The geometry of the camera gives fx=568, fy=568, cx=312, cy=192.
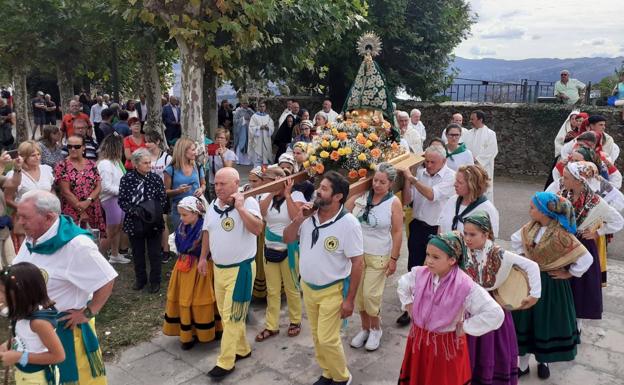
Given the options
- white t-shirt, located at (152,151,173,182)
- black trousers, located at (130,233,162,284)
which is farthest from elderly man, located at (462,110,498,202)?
black trousers, located at (130,233,162,284)

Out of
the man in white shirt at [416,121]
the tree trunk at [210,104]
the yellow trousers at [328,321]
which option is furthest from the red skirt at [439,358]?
the tree trunk at [210,104]

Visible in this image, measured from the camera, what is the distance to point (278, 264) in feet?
19.4

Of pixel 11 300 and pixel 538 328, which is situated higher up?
pixel 11 300

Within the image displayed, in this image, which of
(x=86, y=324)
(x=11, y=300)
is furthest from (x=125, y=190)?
(x=11, y=300)

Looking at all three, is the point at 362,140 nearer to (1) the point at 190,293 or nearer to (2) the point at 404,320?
(2) the point at 404,320

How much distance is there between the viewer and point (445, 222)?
512 cm

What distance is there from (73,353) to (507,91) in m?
14.9

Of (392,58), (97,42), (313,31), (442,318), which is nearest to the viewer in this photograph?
(442,318)

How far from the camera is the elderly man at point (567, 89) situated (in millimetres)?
14828

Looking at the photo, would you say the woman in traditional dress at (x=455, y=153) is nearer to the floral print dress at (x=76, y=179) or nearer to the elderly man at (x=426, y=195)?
the elderly man at (x=426, y=195)

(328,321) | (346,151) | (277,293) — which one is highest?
(346,151)

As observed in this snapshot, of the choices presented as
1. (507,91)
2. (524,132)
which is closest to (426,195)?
(524,132)

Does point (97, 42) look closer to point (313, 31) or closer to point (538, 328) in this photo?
point (313, 31)

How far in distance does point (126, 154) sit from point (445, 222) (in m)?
5.71
